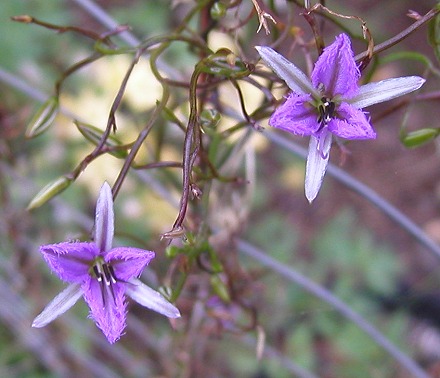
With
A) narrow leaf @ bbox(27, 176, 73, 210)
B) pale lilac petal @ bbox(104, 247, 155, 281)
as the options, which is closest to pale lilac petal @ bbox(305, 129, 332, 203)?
pale lilac petal @ bbox(104, 247, 155, 281)

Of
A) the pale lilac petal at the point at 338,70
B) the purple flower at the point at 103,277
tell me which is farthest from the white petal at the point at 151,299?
the pale lilac petal at the point at 338,70

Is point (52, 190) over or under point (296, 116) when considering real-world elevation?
under

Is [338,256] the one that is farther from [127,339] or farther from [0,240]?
[0,240]

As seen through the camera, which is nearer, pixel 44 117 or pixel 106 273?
pixel 106 273

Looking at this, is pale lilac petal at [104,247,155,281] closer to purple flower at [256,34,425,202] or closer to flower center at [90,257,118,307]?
flower center at [90,257,118,307]

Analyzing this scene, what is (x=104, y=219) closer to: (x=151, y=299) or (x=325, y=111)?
(x=151, y=299)

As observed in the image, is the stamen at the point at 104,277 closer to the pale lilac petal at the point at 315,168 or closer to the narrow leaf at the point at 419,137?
the pale lilac petal at the point at 315,168

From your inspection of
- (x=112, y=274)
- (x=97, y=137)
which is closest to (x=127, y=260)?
(x=112, y=274)
